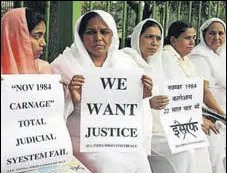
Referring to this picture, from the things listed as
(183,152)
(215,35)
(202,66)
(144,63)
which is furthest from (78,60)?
(215,35)

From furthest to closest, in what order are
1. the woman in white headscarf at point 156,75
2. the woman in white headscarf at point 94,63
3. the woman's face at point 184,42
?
1. the woman's face at point 184,42
2. the woman in white headscarf at point 156,75
3. the woman in white headscarf at point 94,63

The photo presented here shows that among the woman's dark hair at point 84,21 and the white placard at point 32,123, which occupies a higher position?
the woman's dark hair at point 84,21

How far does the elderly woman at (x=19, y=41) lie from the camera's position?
115 inches

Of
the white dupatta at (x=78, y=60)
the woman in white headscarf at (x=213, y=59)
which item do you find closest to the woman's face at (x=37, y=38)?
the white dupatta at (x=78, y=60)

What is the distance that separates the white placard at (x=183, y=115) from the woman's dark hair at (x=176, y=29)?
47cm

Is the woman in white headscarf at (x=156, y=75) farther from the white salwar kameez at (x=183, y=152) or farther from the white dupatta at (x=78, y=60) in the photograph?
the white dupatta at (x=78, y=60)

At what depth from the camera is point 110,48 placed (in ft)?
11.2

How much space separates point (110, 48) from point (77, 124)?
53cm

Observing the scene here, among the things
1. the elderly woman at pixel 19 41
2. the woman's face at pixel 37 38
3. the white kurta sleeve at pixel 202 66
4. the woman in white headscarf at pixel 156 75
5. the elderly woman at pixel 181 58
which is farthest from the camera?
the white kurta sleeve at pixel 202 66

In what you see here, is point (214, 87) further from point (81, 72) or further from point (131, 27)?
point (81, 72)

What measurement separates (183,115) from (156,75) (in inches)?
13.7

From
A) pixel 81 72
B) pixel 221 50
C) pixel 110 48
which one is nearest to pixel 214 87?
pixel 221 50

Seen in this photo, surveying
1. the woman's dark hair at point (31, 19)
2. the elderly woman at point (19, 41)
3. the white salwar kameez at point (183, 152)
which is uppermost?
the woman's dark hair at point (31, 19)

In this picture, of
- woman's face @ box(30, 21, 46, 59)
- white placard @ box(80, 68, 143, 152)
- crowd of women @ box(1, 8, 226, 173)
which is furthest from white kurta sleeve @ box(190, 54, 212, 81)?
woman's face @ box(30, 21, 46, 59)
